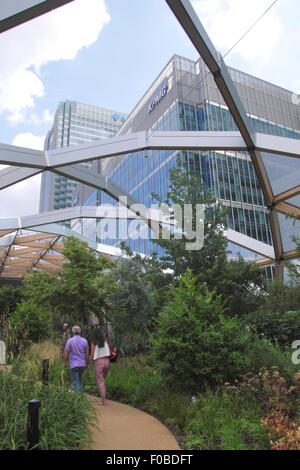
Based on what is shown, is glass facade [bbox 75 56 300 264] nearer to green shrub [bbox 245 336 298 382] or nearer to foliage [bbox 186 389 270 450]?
green shrub [bbox 245 336 298 382]

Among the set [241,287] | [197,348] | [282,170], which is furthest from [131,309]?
[282,170]

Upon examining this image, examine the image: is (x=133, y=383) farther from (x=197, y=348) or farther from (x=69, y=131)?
(x=69, y=131)

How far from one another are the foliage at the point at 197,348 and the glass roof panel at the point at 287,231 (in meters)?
10.8

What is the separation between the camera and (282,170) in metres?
13.1

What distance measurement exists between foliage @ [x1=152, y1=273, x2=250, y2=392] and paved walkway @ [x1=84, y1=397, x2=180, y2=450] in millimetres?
962

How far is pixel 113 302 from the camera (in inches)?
442

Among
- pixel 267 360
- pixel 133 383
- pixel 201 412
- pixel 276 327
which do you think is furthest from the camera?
pixel 276 327

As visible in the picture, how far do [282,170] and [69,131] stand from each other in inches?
5528

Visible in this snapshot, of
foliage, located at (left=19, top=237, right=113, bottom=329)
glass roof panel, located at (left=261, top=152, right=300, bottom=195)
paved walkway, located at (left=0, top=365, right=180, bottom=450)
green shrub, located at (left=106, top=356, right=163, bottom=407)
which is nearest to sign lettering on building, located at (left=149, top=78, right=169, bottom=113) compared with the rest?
glass roof panel, located at (left=261, top=152, right=300, bottom=195)

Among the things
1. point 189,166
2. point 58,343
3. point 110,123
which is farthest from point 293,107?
point 110,123

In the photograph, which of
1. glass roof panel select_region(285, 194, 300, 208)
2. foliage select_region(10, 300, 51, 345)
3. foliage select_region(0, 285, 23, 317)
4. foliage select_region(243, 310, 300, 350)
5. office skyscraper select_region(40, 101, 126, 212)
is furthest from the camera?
office skyscraper select_region(40, 101, 126, 212)

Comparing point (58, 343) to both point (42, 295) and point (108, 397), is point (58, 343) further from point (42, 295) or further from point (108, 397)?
point (108, 397)

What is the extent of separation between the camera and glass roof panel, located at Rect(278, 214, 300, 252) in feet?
51.6

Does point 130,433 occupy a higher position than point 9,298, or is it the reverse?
point 9,298
